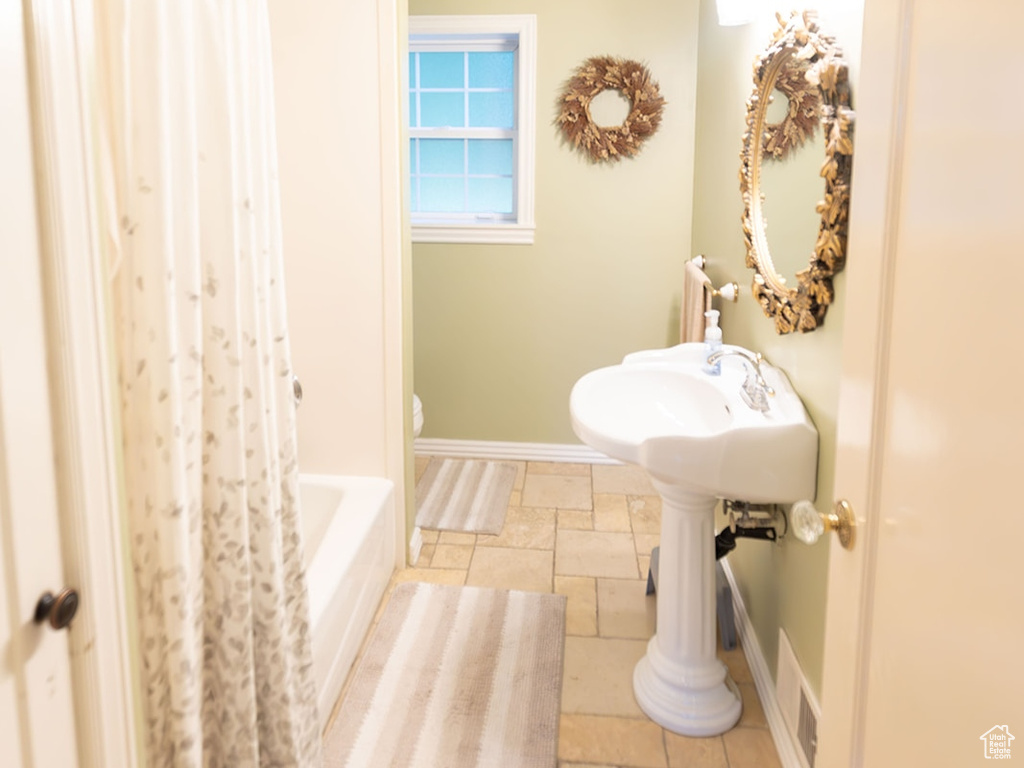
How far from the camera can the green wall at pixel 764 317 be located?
5.65 ft

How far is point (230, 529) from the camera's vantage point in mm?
1360

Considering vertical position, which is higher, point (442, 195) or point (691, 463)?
point (442, 195)

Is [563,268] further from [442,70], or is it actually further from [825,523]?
[825,523]

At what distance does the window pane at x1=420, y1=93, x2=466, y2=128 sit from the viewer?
4.01m

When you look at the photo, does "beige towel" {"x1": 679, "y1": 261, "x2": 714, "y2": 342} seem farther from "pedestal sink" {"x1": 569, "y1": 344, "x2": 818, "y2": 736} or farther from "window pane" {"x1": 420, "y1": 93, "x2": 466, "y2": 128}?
"window pane" {"x1": 420, "y1": 93, "x2": 466, "y2": 128}

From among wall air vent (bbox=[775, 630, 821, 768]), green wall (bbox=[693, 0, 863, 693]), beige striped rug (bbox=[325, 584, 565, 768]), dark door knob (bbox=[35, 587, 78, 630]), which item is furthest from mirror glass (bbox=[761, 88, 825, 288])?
dark door knob (bbox=[35, 587, 78, 630])

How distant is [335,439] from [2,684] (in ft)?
6.50

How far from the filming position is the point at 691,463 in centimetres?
182

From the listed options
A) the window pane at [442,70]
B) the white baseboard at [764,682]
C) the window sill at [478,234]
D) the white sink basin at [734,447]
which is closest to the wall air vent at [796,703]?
the white baseboard at [764,682]

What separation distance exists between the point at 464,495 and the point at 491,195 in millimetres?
1481

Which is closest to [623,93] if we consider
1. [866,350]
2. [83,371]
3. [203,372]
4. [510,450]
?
[510,450]

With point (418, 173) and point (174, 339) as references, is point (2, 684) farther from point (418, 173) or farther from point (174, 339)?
point (418, 173)

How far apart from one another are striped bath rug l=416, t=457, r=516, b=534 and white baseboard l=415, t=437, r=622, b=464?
62mm

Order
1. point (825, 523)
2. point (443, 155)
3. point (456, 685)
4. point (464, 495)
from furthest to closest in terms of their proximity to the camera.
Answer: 1. point (443, 155)
2. point (464, 495)
3. point (456, 685)
4. point (825, 523)
